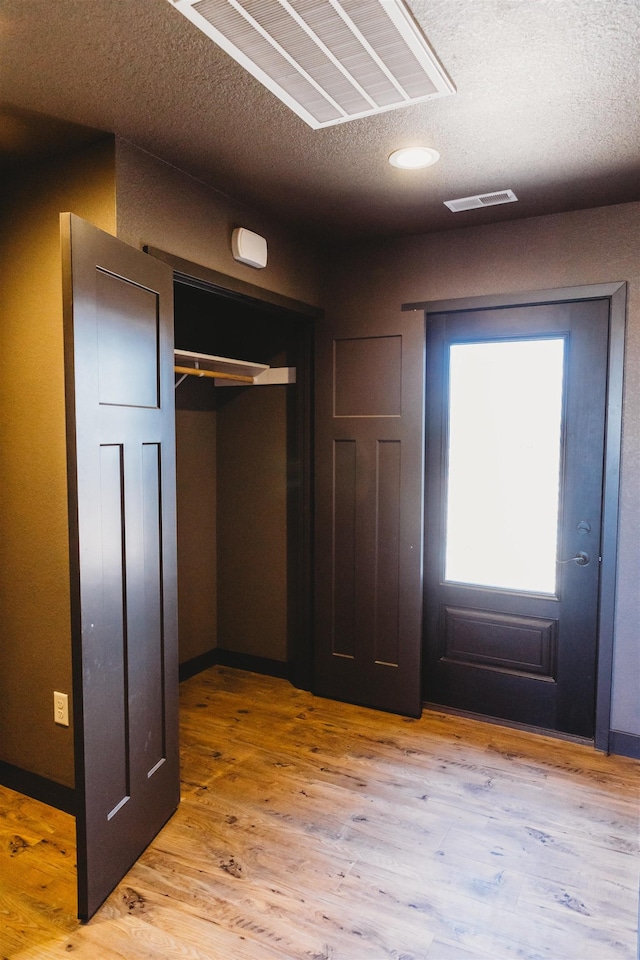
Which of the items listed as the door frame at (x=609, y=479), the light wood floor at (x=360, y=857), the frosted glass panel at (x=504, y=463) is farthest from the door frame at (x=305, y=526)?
the door frame at (x=609, y=479)

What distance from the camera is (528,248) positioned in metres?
3.04

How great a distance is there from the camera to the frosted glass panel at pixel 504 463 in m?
3.08

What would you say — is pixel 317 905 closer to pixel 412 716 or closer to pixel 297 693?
pixel 412 716

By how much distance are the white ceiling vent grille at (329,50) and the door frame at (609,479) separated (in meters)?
1.36

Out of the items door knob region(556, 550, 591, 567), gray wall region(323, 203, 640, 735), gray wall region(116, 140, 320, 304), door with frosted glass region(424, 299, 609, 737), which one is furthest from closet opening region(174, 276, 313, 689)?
door knob region(556, 550, 591, 567)

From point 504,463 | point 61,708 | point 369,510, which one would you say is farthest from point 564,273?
point 61,708

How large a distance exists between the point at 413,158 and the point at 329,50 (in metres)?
0.80

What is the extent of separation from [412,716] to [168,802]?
140 cm

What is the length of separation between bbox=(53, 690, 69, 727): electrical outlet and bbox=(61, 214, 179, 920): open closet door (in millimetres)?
404

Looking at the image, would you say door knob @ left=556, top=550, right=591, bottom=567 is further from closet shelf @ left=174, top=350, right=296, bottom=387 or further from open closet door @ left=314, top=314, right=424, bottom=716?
closet shelf @ left=174, top=350, right=296, bottom=387

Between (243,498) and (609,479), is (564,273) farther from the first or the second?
(243,498)

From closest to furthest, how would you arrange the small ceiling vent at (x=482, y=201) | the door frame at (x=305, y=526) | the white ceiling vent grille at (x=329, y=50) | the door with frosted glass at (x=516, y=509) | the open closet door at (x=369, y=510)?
the white ceiling vent grille at (x=329, y=50) < the small ceiling vent at (x=482, y=201) < the door with frosted glass at (x=516, y=509) < the open closet door at (x=369, y=510) < the door frame at (x=305, y=526)

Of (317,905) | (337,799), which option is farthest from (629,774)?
(317,905)

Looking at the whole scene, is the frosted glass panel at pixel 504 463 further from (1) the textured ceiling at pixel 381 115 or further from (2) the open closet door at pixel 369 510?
(1) the textured ceiling at pixel 381 115
